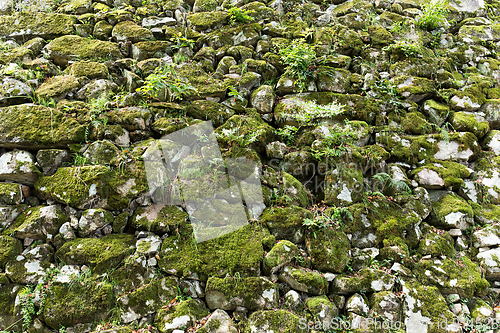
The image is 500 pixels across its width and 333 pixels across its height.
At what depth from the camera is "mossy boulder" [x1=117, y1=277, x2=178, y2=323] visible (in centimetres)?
278

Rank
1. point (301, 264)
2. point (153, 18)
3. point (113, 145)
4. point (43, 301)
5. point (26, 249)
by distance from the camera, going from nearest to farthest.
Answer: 1. point (43, 301)
2. point (26, 249)
3. point (301, 264)
4. point (113, 145)
5. point (153, 18)

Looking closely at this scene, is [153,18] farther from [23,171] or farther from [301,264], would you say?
[301,264]

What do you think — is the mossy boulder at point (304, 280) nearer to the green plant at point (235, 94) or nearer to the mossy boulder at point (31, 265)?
the green plant at point (235, 94)

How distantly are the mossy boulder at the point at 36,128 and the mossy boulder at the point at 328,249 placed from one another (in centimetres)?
321

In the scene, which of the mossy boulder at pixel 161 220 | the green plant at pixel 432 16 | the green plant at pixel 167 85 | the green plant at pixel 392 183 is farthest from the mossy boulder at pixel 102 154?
the green plant at pixel 432 16

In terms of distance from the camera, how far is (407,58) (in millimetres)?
4660

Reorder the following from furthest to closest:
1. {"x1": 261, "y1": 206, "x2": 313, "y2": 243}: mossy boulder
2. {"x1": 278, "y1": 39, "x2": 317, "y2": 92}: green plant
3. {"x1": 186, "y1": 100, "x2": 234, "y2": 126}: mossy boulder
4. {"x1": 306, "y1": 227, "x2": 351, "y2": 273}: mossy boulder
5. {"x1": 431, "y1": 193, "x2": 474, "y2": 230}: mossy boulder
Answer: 1. {"x1": 278, "y1": 39, "x2": 317, "y2": 92}: green plant
2. {"x1": 186, "y1": 100, "x2": 234, "y2": 126}: mossy boulder
3. {"x1": 431, "y1": 193, "x2": 474, "y2": 230}: mossy boulder
4. {"x1": 261, "y1": 206, "x2": 313, "y2": 243}: mossy boulder
5. {"x1": 306, "y1": 227, "x2": 351, "y2": 273}: mossy boulder

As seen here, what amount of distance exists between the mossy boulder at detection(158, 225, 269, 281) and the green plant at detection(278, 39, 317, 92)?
2525 millimetres

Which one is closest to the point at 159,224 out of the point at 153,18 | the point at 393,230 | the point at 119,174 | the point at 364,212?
the point at 119,174

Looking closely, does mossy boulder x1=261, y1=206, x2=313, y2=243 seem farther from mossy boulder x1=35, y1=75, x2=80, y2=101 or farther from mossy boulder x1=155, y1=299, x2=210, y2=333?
mossy boulder x1=35, y1=75, x2=80, y2=101

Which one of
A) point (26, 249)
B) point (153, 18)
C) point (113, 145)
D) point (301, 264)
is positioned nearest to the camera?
Answer: point (26, 249)

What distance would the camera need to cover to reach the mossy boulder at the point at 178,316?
271cm

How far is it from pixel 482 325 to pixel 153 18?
250 inches

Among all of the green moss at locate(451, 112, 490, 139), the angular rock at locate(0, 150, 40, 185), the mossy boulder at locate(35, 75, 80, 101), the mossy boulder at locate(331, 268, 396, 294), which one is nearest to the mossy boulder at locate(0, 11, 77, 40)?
the mossy boulder at locate(35, 75, 80, 101)
